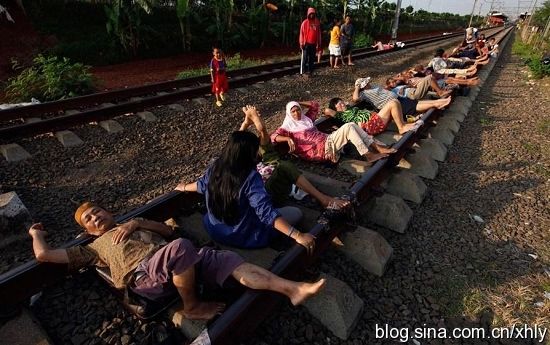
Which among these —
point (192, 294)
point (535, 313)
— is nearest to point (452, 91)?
point (535, 313)

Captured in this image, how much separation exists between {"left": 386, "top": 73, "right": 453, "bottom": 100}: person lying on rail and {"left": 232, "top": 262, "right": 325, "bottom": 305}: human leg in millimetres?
5716

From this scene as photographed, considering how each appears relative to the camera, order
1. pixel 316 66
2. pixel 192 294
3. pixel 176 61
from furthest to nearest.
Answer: pixel 176 61, pixel 316 66, pixel 192 294

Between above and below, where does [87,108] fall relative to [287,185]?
below

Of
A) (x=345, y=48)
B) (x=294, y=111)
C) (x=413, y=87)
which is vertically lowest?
(x=413, y=87)

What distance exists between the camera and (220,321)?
217 cm

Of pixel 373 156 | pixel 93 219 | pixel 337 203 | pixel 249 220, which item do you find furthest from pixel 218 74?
pixel 93 219

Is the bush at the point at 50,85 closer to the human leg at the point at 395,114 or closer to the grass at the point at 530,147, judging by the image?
the human leg at the point at 395,114

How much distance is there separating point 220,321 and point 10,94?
8.69 meters

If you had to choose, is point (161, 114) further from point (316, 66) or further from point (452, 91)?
point (316, 66)

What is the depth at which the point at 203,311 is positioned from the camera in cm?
246

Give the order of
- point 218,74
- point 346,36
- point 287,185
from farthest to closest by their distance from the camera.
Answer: point 346,36
point 218,74
point 287,185

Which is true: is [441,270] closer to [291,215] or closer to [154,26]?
[291,215]

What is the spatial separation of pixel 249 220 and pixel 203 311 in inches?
32.1

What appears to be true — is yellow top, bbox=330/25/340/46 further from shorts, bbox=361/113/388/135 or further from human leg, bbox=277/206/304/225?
human leg, bbox=277/206/304/225
